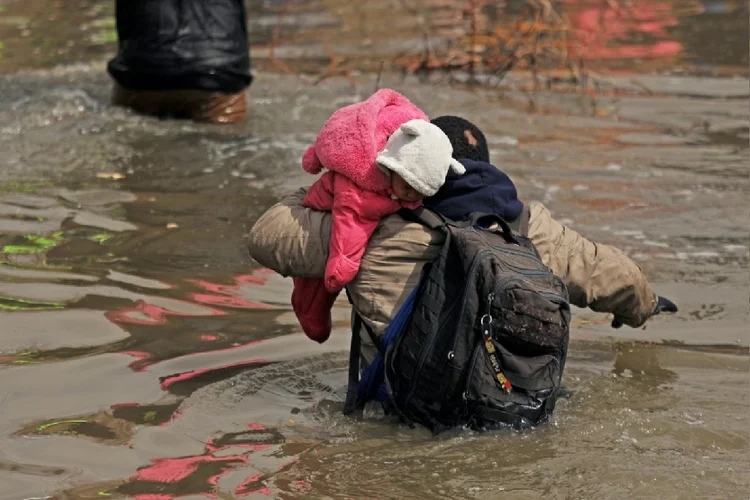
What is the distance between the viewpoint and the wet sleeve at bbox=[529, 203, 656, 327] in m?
3.80

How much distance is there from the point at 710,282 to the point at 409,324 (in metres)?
2.30

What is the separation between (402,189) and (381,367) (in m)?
0.56

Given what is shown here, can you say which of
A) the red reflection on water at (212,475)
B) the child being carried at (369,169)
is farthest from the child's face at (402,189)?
the red reflection on water at (212,475)

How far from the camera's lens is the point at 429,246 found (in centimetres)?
359

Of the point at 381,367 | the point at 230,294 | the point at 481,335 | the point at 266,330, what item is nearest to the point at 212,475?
the point at 381,367

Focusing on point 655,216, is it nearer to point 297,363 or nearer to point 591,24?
point 297,363

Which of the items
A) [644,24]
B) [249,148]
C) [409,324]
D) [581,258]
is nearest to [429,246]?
[409,324]

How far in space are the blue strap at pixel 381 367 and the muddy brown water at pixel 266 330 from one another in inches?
3.5

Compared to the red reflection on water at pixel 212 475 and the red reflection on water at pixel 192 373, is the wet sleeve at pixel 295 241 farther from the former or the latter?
the red reflection on water at pixel 192 373

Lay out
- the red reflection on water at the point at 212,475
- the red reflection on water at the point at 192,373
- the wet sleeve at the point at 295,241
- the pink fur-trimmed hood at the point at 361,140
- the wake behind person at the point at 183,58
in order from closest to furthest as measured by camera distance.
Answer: the red reflection on water at the point at 212,475
the pink fur-trimmed hood at the point at 361,140
the wet sleeve at the point at 295,241
the red reflection on water at the point at 192,373
the wake behind person at the point at 183,58

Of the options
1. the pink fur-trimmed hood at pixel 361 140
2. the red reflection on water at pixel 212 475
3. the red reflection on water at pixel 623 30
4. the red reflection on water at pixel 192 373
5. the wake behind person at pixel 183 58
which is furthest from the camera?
the red reflection on water at pixel 623 30

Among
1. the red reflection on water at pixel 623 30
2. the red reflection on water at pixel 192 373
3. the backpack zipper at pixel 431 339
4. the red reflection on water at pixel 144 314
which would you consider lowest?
the red reflection on water at pixel 192 373

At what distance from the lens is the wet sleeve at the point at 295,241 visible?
3.62m

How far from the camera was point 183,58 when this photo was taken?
299 inches
